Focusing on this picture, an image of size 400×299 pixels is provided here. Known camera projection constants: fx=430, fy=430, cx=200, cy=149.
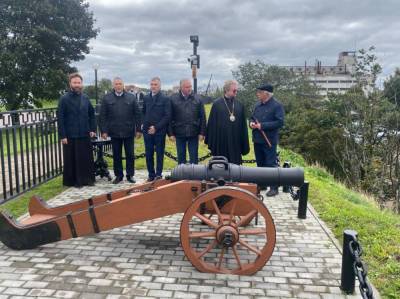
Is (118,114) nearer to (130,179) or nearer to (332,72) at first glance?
(130,179)

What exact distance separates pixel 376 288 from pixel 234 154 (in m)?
3.57

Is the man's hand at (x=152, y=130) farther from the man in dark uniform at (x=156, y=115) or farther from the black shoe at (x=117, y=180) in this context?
the black shoe at (x=117, y=180)

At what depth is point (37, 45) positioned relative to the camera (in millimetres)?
19625

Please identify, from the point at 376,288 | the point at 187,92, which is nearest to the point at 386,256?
the point at 376,288

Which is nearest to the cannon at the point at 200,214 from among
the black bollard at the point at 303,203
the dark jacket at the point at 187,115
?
the black bollard at the point at 303,203

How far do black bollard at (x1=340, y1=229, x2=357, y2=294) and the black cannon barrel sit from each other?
99cm

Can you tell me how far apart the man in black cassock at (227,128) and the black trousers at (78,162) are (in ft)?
7.42

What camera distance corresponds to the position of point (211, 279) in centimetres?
391

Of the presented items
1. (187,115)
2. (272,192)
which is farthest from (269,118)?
(187,115)

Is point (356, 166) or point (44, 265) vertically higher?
point (44, 265)

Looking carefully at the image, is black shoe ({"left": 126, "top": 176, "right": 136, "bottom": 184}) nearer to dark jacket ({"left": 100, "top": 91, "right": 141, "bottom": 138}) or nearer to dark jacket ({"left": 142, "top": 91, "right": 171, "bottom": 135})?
dark jacket ({"left": 100, "top": 91, "right": 141, "bottom": 138})

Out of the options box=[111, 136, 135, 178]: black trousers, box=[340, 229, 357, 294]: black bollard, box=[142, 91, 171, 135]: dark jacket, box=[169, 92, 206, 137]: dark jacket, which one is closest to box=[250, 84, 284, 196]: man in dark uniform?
box=[169, 92, 206, 137]: dark jacket

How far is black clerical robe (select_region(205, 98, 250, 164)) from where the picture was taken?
274 inches

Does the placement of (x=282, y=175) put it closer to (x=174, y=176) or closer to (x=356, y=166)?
(x=174, y=176)
